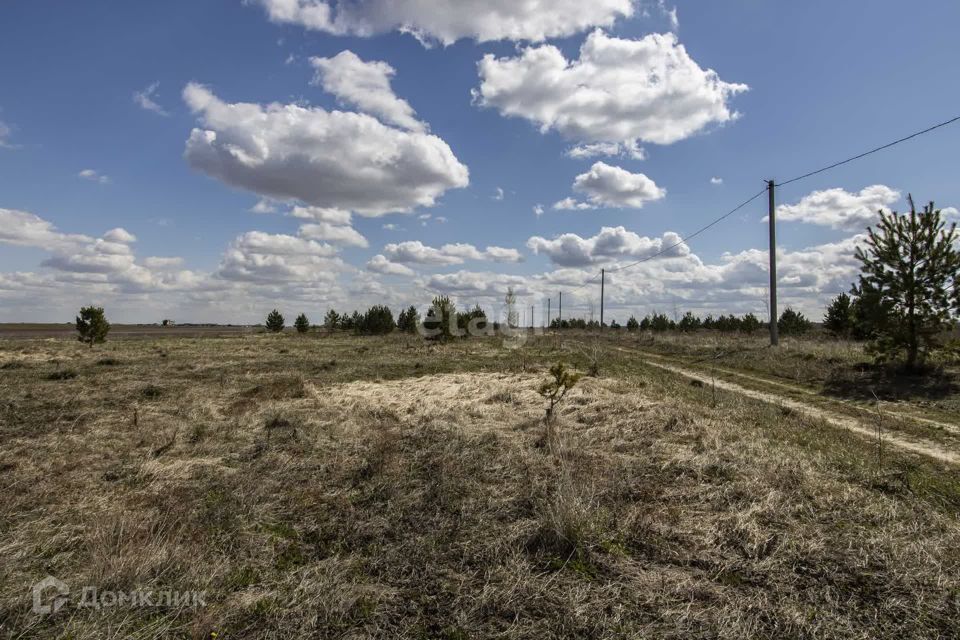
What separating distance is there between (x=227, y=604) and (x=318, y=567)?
75 cm

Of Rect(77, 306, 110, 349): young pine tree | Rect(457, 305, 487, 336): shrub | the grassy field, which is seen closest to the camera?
the grassy field

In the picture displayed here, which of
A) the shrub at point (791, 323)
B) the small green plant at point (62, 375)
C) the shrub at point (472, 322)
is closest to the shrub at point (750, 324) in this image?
the shrub at point (791, 323)

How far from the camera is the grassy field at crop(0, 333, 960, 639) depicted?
3521 mm

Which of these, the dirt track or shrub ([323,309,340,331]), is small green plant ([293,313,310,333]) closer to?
shrub ([323,309,340,331])

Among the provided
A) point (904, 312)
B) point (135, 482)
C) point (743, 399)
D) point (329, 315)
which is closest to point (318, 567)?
point (135, 482)

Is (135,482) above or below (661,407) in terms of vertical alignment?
below

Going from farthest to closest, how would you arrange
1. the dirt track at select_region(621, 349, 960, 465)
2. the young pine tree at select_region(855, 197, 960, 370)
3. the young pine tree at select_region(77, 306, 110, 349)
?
the young pine tree at select_region(77, 306, 110, 349), the young pine tree at select_region(855, 197, 960, 370), the dirt track at select_region(621, 349, 960, 465)

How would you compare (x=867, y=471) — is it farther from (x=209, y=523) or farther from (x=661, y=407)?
(x=209, y=523)

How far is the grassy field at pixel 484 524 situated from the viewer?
3.52 meters

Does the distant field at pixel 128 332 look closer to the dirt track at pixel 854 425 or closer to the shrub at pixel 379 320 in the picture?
the shrub at pixel 379 320

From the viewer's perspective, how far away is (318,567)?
420 cm

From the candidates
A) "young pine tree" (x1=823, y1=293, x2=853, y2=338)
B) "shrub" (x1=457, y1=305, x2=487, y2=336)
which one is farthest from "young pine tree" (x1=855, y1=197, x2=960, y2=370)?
"shrub" (x1=457, y1=305, x2=487, y2=336)

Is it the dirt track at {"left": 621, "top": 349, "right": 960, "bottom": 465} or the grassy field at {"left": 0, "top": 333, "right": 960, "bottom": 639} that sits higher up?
the dirt track at {"left": 621, "top": 349, "right": 960, "bottom": 465}

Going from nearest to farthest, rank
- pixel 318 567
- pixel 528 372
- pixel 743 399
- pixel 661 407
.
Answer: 1. pixel 318 567
2. pixel 661 407
3. pixel 743 399
4. pixel 528 372
